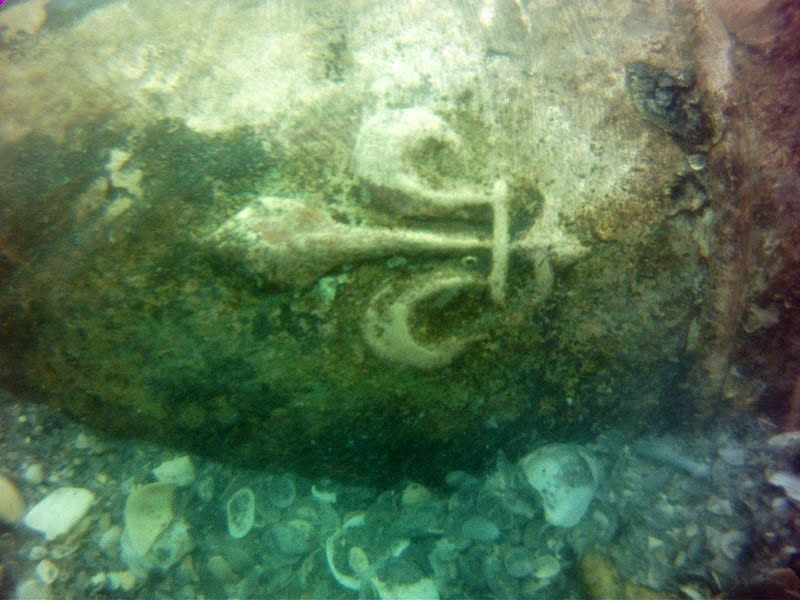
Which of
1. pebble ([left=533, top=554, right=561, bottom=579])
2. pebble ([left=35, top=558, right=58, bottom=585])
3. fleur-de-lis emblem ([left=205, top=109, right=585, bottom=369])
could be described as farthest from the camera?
pebble ([left=533, top=554, right=561, bottom=579])

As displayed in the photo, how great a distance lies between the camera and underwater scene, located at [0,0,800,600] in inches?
60.4

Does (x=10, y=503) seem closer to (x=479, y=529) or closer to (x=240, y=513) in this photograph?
(x=240, y=513)

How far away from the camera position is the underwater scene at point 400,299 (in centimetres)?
154

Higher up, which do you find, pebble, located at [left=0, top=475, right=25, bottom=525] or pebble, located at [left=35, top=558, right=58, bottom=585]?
pebble, located at [left=0, top=475, right=25, bottom=525]

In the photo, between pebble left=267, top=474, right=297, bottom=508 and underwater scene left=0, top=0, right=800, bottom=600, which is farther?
pebble left=267, top=474, right=297, bottom=508

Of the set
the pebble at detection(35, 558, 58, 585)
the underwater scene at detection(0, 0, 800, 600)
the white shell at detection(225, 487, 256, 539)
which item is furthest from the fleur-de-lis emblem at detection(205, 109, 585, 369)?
the pebble at detection(35, 558, 58, 585)

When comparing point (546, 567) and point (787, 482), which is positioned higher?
point (787, 482)

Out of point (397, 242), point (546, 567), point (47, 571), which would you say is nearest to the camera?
point (397, 242)

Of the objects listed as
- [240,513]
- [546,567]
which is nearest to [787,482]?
[546,567]

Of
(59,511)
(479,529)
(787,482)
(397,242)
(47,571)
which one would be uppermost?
(397,242)

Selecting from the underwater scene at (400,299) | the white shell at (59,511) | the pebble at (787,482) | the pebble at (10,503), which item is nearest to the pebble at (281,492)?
the underwater scene at (400,299)

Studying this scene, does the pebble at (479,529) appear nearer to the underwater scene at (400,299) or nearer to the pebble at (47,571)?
the underwater scene at (400,299)

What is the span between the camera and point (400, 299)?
151 cm

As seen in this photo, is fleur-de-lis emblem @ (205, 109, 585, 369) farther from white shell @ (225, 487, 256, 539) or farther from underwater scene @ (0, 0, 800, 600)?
white shell @ (225, 487, 256, 539)
